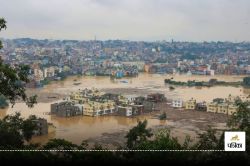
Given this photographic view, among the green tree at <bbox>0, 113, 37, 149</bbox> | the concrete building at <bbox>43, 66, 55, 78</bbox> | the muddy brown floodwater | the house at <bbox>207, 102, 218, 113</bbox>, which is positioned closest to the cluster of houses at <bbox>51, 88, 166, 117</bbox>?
the muddy brown floodwater

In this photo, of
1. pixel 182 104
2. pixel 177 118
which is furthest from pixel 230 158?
pixel 182 104

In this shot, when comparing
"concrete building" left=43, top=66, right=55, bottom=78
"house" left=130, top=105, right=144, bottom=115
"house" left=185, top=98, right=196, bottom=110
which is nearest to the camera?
"house" left=130, top=105, right=144, bottom=115

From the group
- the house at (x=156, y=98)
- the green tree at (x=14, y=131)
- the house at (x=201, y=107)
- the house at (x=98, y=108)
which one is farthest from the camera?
the house at (x=156, y=98)

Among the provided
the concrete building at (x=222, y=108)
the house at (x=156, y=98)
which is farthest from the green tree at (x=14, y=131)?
the house at (x=156, y=98)

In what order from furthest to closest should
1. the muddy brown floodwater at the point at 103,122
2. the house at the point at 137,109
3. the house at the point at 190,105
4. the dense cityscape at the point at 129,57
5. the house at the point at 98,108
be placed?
the dense cityscape at the point at 129,57
the house at the point at 190,105
the house at the point at 137,109
the house at the point at 98,108
the muddy brown floodwater at the point at 103,122

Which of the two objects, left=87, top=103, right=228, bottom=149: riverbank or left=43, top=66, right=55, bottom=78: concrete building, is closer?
left=87, top=103, right=228, bottom=149: riverbank

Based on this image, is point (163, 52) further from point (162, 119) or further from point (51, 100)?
point (162, 119)

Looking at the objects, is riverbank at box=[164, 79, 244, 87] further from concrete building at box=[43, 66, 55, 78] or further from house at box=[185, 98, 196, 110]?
house at box=[185, 98, 196, 110]

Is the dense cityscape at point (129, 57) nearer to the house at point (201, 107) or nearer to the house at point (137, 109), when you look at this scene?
the house at point (137, 109)

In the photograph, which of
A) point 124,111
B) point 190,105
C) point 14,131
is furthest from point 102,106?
point 14,131

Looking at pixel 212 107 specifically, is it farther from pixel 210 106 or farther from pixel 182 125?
pixel 182 125
